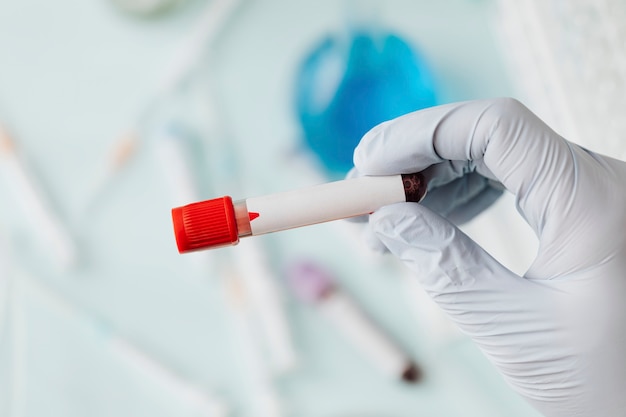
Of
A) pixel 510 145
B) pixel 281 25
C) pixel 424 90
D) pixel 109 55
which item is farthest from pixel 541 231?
pixel 109 55

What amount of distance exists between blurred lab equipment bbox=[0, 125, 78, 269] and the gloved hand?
26.3 inches

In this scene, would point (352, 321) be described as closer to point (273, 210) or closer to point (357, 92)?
point (357, 92)

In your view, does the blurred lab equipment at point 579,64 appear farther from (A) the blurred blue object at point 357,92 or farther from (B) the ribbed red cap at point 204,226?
(B) the ribbed red cap at point 204,226

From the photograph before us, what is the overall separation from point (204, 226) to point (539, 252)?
0.99 ft

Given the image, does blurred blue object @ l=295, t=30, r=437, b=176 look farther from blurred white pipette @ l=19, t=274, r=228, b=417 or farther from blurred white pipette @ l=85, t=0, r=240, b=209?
blurred white pipette @ l=19, t=274, r=228, b=417

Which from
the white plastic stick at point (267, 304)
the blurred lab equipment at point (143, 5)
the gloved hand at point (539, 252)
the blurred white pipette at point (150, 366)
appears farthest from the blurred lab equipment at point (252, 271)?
the gloved hand at point (539, 252)

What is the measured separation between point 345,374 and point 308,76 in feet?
1.61

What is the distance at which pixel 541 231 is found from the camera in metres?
0.62

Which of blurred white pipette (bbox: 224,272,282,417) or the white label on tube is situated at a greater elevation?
the white label on tube

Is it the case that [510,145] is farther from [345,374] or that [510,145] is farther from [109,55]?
[109,55]

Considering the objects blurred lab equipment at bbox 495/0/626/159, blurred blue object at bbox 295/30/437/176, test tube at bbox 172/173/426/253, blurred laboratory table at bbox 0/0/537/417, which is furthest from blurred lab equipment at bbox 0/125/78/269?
blurred lab equipment at bbox 495/0/626/159

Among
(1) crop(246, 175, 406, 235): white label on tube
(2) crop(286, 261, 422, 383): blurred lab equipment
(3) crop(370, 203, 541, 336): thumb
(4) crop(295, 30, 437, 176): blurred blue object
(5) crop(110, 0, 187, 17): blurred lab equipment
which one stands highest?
(5) crop(110, 0, 187, 17): blurred lab equipment

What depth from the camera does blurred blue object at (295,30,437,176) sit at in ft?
3.51

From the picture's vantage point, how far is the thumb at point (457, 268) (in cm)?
61
